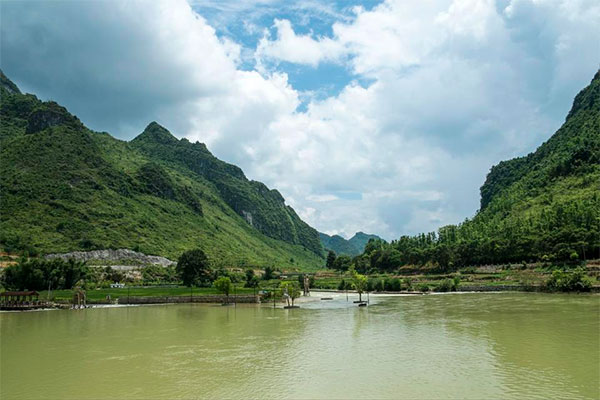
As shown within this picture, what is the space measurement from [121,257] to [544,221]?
114809mm

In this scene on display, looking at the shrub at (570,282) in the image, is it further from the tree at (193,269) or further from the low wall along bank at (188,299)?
the tree at (193,269)

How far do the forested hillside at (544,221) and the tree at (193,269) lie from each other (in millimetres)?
65963

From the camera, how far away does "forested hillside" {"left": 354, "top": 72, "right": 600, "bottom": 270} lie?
99.4m

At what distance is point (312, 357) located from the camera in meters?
28.8

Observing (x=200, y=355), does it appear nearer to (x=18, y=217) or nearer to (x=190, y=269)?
(x=190, y=269)

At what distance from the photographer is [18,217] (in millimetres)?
123438

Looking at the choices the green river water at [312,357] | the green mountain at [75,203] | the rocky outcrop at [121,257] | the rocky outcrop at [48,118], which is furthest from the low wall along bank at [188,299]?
the rocky outcrop at [48,118]

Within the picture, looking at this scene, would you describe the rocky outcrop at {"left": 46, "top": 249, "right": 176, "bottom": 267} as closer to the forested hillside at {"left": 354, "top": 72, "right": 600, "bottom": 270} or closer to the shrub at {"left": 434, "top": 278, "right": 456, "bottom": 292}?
the forested hillside at {"left": 354, "top": 72, "right": 600, "bottom": 270}

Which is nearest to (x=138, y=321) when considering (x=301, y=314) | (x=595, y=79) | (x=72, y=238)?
(x=301, y=314)

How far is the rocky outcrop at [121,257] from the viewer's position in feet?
380

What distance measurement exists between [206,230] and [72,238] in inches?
3070

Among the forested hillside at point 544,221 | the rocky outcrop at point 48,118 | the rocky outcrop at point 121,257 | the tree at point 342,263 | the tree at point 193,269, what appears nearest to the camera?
the tree at point 193,269

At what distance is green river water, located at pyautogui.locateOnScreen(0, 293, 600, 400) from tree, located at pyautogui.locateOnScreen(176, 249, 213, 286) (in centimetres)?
4482

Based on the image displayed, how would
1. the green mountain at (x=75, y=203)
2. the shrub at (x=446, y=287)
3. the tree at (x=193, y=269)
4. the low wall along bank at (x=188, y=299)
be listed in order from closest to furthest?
the low wall along bank at (x=188, y=299) < the shrub at (x=446, y=287) < the tree at (x=193, y=269) < the green mountain at (x=75, y=203)
